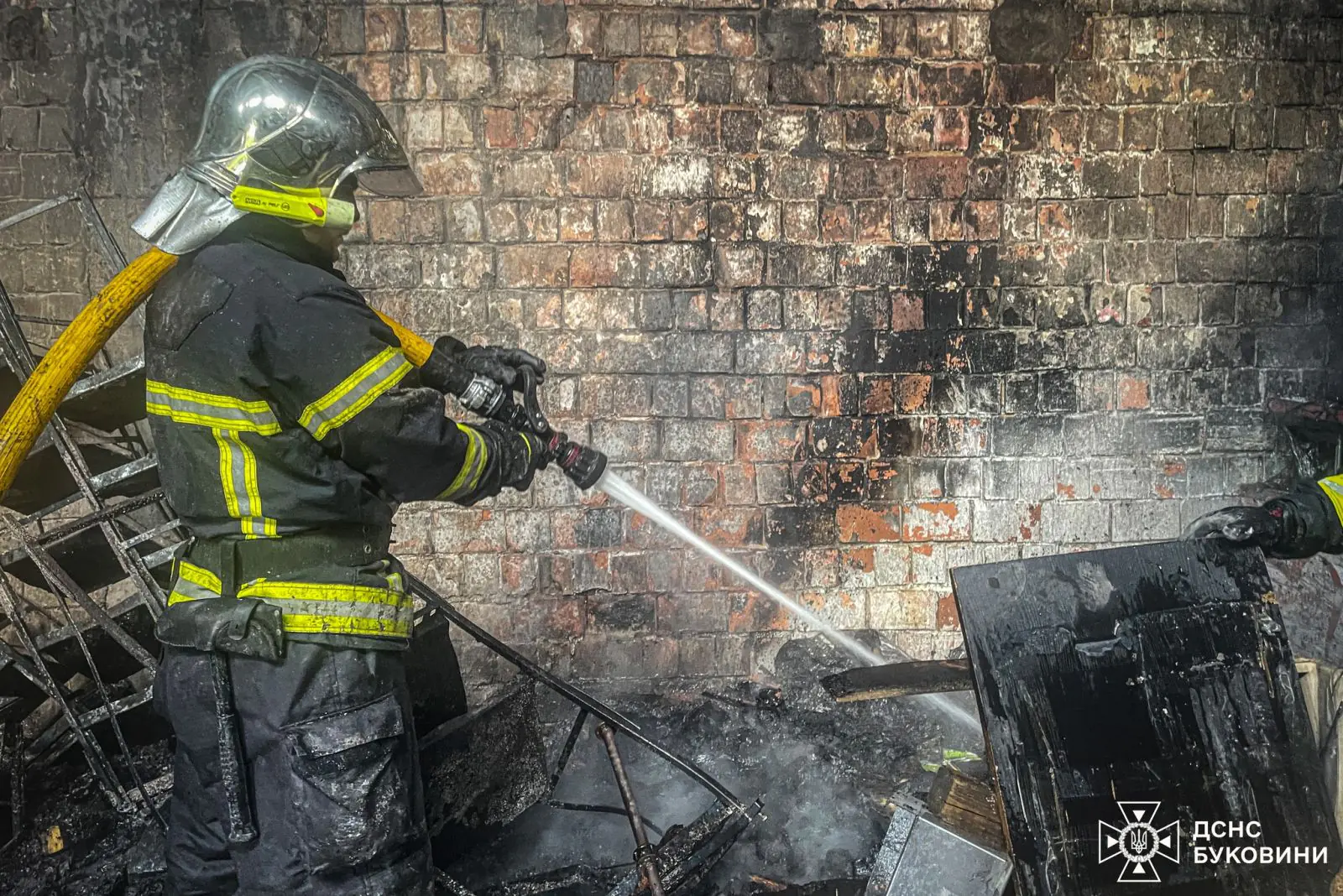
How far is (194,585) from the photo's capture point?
2.20m

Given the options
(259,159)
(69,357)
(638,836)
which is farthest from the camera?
(69,357)

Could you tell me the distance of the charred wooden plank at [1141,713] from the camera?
2.21 m

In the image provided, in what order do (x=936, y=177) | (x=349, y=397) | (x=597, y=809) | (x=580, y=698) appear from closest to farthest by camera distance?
1. (x=349, y=397)
2. (x=580, y=698)
3. (x=597, y=809)
4. (x=936, y=177)

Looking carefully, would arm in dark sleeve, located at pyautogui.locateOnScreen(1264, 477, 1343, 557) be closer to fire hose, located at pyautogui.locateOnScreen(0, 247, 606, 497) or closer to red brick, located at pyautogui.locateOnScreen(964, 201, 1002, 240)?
red brick, located at pyautogui.locateOnScreen(964, 201, 1002, 240)

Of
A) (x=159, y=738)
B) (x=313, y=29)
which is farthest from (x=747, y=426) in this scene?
(x=159, y=738)

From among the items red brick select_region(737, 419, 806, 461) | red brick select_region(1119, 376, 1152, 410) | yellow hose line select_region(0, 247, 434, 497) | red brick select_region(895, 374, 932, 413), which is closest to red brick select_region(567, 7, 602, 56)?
yellow hose line select_region(0, 247, 434, 497)

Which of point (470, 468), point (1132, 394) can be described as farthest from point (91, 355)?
point (1132, 394)

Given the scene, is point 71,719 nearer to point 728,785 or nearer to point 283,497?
point 283,497

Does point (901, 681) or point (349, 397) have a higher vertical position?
point (349, 397)

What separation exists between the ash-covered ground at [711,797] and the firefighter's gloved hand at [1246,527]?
1544 millimetres

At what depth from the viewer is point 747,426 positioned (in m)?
4.13

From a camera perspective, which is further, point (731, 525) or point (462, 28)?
point (731, 525)

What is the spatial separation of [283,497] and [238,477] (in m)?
0.12

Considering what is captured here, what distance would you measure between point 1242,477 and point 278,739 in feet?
15.8
